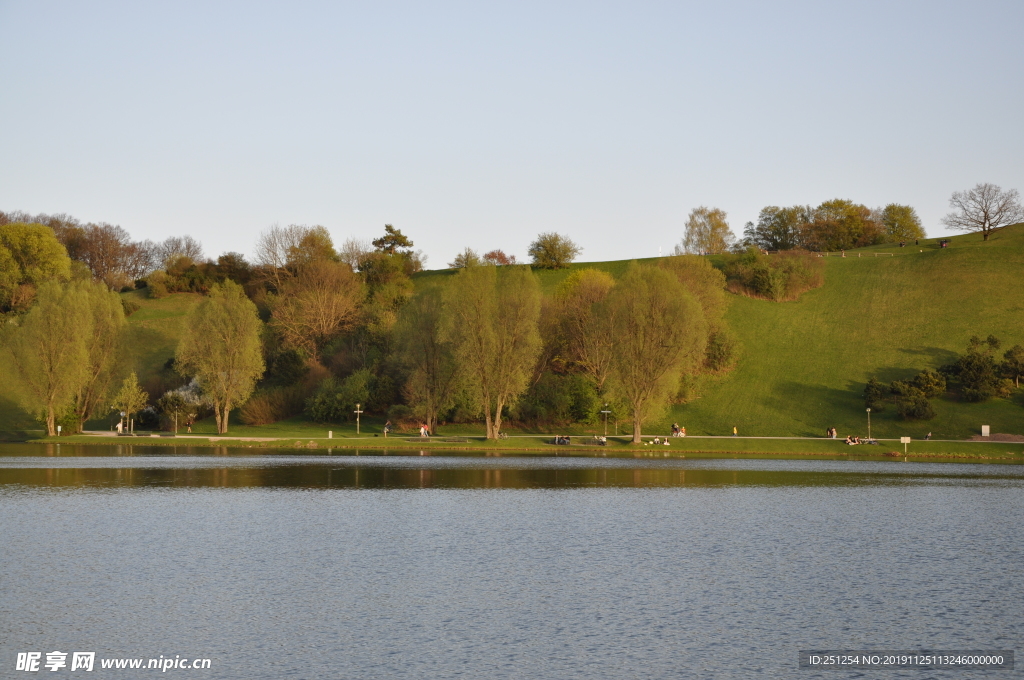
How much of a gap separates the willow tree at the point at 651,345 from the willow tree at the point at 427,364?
658 inches

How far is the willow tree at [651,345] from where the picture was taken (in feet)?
257

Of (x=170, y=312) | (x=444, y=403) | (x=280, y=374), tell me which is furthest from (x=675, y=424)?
(x=170, y=312)

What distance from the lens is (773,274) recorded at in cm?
12469

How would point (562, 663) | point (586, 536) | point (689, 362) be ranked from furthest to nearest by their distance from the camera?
1. point (689, 362)
2. point (586, 536)
3. point (562, 663)

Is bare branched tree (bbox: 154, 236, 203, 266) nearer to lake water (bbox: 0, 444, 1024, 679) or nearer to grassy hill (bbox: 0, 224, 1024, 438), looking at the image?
grassy hill (bbox: 0, 224, 1024, 438)

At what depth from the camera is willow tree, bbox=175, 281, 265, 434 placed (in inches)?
3484

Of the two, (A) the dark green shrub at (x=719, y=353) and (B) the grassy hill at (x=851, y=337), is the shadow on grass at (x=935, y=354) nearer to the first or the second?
(B) the grassy hill at (x=851, y=337)

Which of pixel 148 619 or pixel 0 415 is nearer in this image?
pixel 148 619

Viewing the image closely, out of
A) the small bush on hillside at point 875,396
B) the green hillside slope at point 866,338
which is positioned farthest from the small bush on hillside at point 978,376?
the small bush on hillside at point 875,396

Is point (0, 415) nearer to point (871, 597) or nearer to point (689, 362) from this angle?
point (689, 362)

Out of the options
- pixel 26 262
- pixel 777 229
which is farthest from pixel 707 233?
pixel 26 262

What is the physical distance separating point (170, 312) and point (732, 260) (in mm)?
82280

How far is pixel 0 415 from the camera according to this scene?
93438 mm

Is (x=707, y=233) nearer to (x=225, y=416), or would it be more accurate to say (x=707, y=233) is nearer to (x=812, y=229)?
(x=812, y=229)
